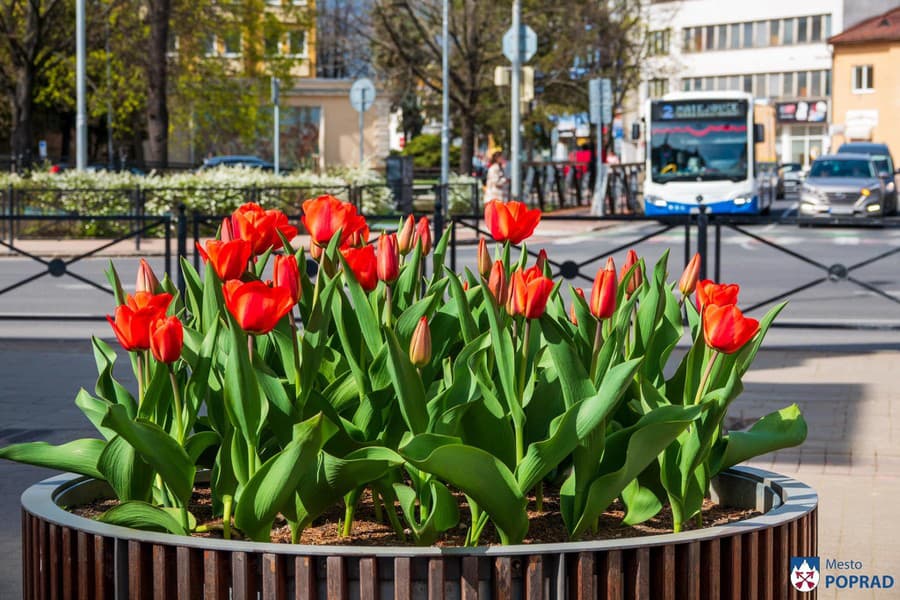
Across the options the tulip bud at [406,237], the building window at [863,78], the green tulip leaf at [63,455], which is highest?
the building window at [863,78]

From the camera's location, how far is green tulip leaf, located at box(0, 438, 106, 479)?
3.27 m

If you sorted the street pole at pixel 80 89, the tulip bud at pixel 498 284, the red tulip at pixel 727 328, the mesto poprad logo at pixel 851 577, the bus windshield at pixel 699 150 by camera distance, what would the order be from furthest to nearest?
1. the bus windshield at pixel 699 150
2. the street pole at pixel 80 89
3. the mesto poprad logo at pixel 851 577
4. the tulip bud at pixel 498 284
5. the red tulip at pixel 727 328

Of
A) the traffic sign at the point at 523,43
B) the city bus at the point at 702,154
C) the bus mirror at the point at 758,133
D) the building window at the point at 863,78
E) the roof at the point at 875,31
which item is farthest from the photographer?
the building window at the point at 863,78

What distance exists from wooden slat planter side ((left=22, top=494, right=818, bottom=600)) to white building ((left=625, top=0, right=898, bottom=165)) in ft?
316

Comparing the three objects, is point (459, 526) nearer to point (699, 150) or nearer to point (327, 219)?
point (327, 219)

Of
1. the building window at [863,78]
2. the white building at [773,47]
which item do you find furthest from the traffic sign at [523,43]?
the white building at [773,47]

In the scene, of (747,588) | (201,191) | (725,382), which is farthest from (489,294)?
(201,191)

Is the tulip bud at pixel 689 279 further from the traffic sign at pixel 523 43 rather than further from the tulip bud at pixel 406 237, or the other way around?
the traffic sign at pixel 523 43

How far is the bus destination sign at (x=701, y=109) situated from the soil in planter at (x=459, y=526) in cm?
3374

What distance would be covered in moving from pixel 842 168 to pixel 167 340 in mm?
35146

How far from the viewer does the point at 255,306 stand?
3039mm

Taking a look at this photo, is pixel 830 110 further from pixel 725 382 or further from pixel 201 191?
pixel 725 382

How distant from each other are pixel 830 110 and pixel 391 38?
187ft

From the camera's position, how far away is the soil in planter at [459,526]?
133 inches
